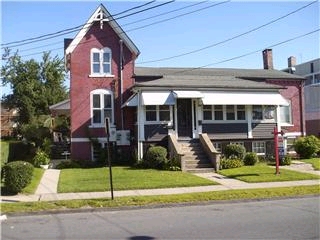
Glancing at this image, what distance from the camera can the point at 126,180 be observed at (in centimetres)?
2014

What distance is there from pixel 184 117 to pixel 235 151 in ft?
11.8

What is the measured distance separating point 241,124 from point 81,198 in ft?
47.1

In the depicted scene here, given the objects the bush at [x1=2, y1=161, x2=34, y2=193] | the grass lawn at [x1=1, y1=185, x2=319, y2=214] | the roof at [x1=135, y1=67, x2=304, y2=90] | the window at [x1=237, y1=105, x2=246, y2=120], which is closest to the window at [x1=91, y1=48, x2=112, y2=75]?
the roof at [x1=135, y1=67, x2=304, y2=90]

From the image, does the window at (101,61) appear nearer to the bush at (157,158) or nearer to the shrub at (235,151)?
the bush at (157,158)

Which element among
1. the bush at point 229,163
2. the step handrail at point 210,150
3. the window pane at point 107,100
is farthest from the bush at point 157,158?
the window pane at point 107,100

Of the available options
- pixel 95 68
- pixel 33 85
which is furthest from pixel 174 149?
pixel 33 85

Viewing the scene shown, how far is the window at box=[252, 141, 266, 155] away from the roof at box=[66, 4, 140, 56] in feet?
28.5

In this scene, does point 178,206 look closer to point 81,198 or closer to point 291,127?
point 81,198

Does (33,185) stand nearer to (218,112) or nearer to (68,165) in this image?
(68,165)

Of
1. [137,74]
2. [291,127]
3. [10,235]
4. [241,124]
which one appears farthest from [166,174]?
[291,127]

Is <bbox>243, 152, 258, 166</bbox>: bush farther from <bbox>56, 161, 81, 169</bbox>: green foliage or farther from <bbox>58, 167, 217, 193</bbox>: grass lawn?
<bbox>56, 161, 81, 169</bbox>: green foliage

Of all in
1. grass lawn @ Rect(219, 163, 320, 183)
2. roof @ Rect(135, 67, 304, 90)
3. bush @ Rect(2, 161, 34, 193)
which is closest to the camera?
bush @ Rect(2, 161, 34, 193)

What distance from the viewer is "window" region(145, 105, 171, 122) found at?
27.1 m

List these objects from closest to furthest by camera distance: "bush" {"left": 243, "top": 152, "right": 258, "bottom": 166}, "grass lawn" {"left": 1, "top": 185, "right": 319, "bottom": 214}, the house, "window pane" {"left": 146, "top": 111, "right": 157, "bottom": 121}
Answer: "grass lawn" {"left": 1, "top": 185, "right": 319, "bottom": 214}
"bush" {"left": 243, "top": 152, "right": 258, "bottom": 166}
the house
"window pane" {"left": 146, "top": 111, "right": 157, "bottom": 121}
